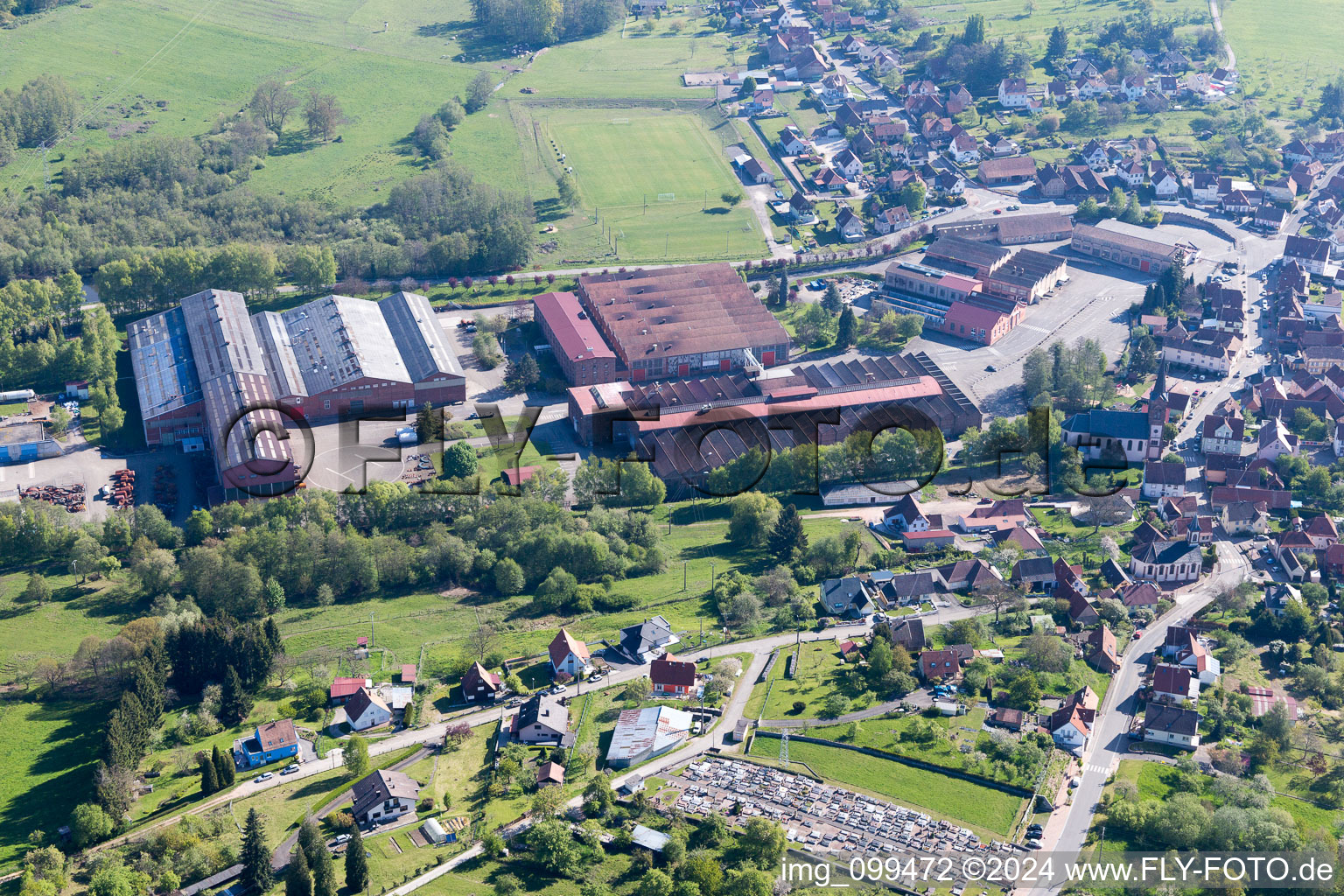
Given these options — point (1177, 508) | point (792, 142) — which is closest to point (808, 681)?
point (1177, 508)

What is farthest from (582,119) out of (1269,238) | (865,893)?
(865,893)

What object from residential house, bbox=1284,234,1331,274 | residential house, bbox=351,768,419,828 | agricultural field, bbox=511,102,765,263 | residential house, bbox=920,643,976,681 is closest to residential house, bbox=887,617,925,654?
residential house, bbox=920,643,976,681

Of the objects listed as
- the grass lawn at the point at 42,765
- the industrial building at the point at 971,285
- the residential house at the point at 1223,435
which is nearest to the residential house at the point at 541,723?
the grass lawn at the point at 42,765

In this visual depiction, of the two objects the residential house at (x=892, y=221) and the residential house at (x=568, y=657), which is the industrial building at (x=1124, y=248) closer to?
the residential house at (x=892, y=221)

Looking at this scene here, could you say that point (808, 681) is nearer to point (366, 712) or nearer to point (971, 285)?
point (366, 712)

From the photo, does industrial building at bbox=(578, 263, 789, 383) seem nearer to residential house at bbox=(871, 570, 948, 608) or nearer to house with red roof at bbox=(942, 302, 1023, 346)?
house with red roof at bbox=(942, 302, 1023, 346)
